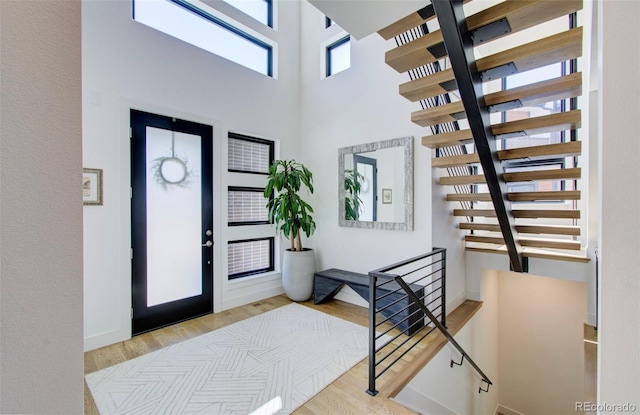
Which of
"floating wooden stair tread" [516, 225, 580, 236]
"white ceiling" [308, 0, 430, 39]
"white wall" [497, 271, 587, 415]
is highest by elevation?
"white ceiling" [308, 0, 430, 39]

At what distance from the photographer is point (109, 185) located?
2863mm

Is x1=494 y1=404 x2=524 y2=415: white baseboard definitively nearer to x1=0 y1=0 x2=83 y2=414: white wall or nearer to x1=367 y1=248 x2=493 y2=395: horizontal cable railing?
x1=367 y1=248 x2=493 y2=395: horizontal cable railing

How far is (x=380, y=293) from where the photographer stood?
339cm

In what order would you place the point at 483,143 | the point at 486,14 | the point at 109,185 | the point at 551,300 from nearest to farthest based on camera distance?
the point at 486,14 < the point at 483,143 < the point at 109,185 < the point at 551,300

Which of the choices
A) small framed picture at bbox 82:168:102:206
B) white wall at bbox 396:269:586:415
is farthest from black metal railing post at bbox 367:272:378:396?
small framed picture at bbox 82:168:102:206

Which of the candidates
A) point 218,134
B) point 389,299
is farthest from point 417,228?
point 218,134

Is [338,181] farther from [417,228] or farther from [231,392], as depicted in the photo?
[231,392]

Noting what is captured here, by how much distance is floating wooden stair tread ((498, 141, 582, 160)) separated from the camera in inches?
90.4

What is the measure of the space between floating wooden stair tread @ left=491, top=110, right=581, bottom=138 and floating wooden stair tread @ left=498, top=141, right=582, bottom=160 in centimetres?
13

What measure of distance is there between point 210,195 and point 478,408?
451 centimetres

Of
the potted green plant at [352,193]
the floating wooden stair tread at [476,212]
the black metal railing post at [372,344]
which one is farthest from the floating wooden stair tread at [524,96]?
the potted green plant at [352,193]

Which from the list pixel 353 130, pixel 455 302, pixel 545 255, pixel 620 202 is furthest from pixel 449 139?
pixel 455 302

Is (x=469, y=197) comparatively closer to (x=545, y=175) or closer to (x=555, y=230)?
(x=545, y=175)

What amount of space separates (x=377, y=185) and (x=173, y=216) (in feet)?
8.06
